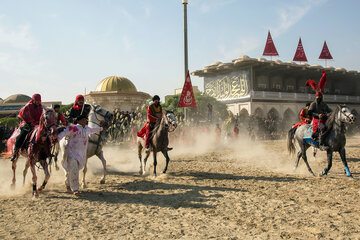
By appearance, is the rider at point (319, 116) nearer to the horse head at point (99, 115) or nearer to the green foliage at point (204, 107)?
the horse head at point (99, 115)

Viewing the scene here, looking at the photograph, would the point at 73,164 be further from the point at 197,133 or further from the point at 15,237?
the point at 197,133

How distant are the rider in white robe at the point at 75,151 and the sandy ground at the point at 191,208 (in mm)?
404

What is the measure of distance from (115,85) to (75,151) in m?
25.7

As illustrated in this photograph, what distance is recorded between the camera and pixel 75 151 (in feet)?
20.6

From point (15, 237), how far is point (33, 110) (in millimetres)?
3660

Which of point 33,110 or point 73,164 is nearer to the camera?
point 73,164

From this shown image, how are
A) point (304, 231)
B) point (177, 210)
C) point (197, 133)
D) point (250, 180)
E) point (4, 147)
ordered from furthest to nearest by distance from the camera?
1. point (197, 133)
2. point (4, 147)
3. point (250, 180)
4. point (177, 210)
5. point (304, 231)

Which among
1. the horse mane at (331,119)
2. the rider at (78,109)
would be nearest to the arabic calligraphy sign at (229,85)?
the horse mane at (331,119)

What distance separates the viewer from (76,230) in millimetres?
4242

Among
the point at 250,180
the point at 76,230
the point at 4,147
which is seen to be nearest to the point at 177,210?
the point at 76,230

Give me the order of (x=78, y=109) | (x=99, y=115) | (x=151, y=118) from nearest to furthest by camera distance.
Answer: (x=78, y=109)
(x=99, y=115)
(x=151, y=118)

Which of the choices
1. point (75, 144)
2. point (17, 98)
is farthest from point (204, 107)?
point (17, 98)

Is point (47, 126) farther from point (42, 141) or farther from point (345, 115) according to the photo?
point (345, 115)

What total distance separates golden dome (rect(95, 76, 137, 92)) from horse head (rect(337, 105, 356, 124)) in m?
25.0
